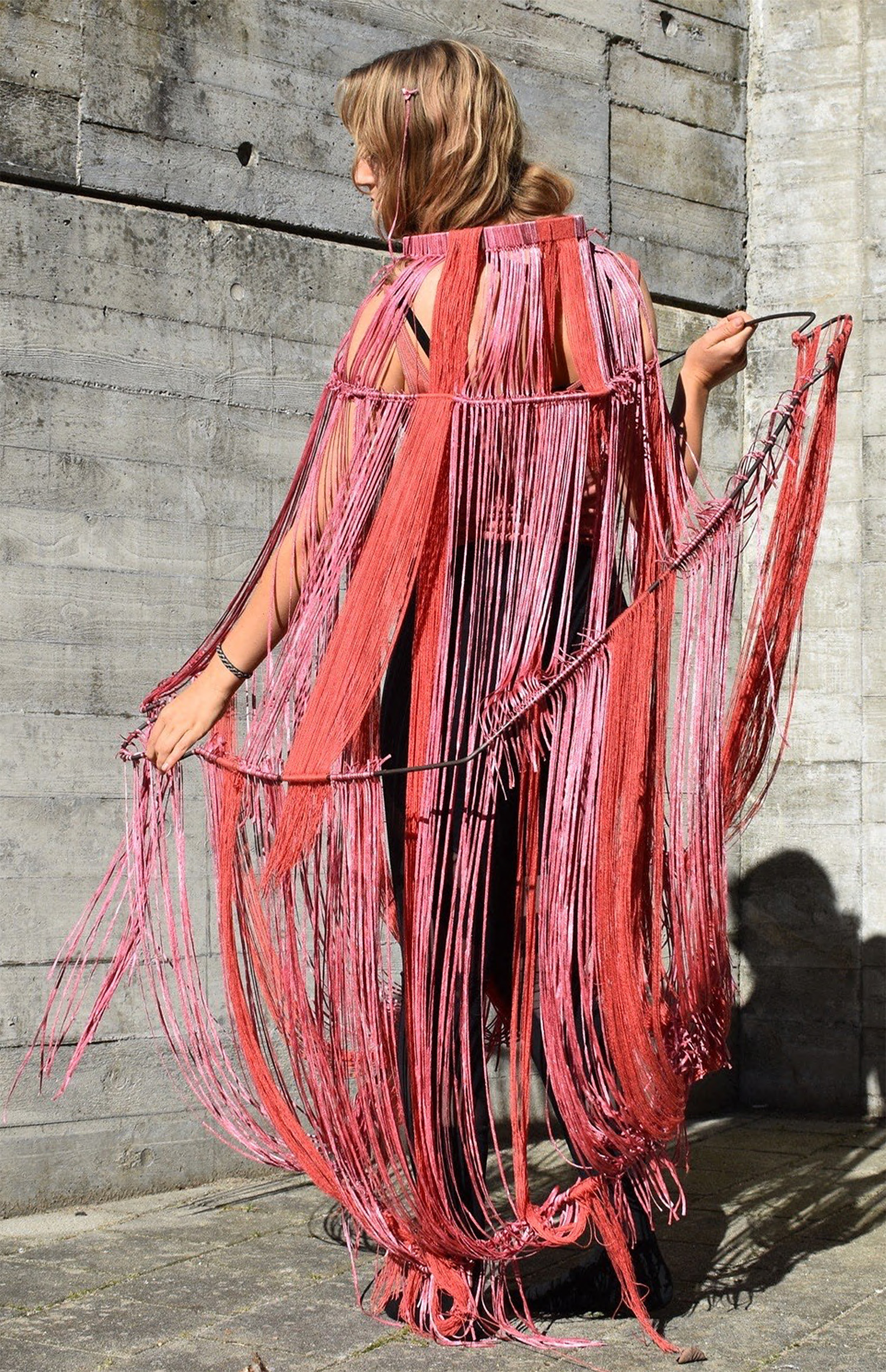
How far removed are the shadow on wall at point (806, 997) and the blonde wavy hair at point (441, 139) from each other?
2542 millimetres

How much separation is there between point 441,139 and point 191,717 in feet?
3.23

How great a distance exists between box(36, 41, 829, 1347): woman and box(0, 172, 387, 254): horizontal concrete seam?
1183 millimetres

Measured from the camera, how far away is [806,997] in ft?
15.2

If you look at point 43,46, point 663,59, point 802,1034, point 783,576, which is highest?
point 663,59

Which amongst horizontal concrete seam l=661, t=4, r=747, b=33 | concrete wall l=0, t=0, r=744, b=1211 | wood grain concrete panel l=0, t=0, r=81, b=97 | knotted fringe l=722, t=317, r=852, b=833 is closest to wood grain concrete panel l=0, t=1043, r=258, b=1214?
concrete wall l=0, t=0, r=744, b=1211

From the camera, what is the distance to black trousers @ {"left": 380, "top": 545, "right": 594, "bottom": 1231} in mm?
2494

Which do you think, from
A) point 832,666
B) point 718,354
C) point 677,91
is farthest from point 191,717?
point 677,91

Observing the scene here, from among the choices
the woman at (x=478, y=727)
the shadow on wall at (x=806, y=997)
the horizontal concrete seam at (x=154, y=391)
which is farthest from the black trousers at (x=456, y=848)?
the shadow on wall at (x=806, y=997)

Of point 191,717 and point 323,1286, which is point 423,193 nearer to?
point 191,717

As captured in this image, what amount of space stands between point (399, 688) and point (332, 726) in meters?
0.20

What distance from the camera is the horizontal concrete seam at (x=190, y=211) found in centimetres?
356

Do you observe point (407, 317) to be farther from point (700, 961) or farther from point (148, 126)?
point (148, 126)

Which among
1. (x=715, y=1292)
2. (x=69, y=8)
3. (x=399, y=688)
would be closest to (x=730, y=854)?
(x=715, y=1292)

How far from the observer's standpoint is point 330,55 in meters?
3.99
